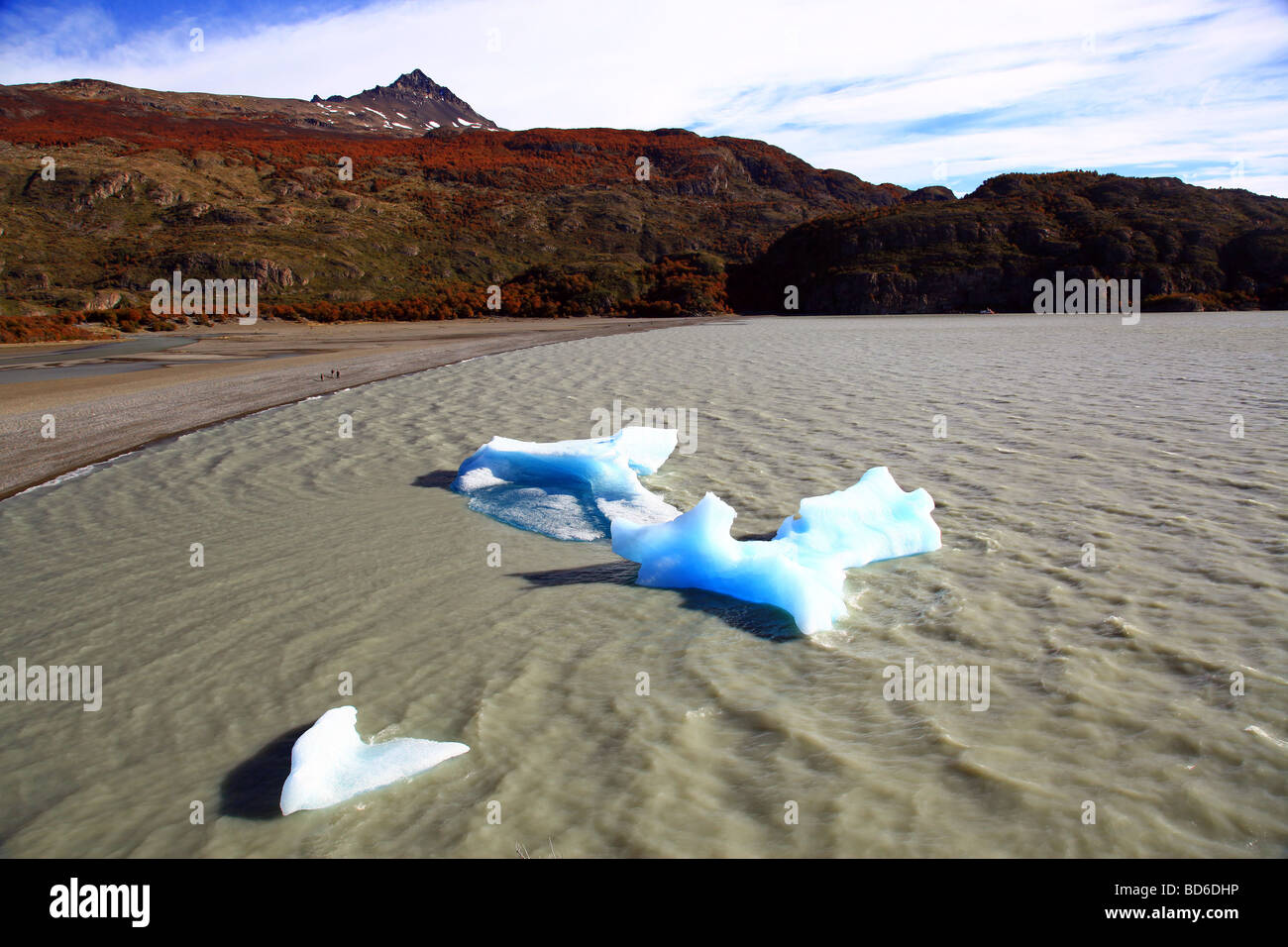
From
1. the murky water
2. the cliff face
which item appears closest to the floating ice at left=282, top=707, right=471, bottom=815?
the murky water

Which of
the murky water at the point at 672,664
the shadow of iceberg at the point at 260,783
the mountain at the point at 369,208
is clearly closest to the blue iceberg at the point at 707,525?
the murky water at the point at 672,664

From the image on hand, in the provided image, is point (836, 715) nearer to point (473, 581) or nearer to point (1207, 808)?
point (1207, 808)

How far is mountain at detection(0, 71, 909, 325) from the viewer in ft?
189

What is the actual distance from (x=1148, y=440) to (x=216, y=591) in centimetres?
947

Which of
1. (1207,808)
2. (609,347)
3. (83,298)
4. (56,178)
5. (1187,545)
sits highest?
(56,178)

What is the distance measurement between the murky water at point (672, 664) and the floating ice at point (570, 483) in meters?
0.30

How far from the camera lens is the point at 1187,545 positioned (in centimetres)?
538

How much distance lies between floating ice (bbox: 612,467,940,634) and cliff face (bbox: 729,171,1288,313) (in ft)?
194

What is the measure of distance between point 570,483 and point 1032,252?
6524 centimetres

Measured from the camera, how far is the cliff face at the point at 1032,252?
5797 centimetres

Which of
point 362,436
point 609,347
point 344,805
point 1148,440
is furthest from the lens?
point 609,347

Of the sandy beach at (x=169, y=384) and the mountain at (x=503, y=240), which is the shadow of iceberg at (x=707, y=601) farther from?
the mountain at (x=503, y=240)

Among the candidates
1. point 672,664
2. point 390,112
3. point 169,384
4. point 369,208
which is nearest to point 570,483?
point 672,664
